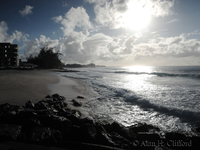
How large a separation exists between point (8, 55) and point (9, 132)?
70.6 metres

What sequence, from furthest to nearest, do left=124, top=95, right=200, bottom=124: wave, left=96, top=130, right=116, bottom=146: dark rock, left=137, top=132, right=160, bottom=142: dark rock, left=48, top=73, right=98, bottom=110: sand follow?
left=48, top=73, right=98, bottom=110: sand → left=124, top=95, right=200, bottom=124: wave → left=137, top=132, right=160, bottom=142: dark rock → left=96, top=130, right=116, bottom=146: dark rock

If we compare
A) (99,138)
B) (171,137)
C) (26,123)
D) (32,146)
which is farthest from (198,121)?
(26,123)

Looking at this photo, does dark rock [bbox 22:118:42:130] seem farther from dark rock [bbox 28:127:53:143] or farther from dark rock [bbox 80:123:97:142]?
dark rock [bbox 80:123:97:142]

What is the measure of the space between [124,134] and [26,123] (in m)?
2.78

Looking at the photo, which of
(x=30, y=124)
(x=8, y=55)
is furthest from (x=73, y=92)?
(x=8, y=55)

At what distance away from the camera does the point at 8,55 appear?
57.1m

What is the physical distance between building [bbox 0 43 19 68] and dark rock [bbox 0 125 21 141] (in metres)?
68.8

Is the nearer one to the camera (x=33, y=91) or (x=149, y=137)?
(x=149, y=137)

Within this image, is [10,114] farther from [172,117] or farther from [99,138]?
[172,117]

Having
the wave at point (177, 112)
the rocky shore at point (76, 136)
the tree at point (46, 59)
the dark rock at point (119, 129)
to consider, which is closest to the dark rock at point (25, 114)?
the rocky shore at point (76, 136)

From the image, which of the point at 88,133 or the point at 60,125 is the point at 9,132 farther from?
the point at 88,133

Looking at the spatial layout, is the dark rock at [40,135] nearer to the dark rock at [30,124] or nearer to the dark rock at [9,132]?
the dark rock at [30,124]

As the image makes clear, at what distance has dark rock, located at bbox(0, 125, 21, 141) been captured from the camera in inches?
102

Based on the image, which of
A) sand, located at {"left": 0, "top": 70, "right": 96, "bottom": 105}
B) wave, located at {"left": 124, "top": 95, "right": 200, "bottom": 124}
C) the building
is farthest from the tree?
wave, located at {"left": 124, "top": 95, "right": 200, "bottom": 124}
